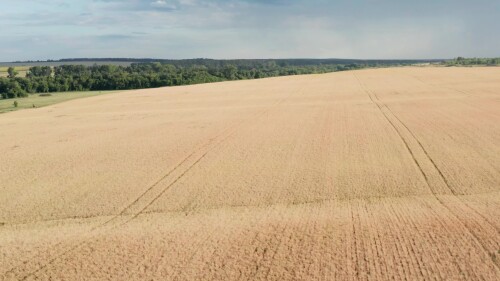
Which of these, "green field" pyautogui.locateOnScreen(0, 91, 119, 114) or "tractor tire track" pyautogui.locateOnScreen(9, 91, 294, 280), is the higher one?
"tractor tire track" pyautogui.locateOnScreen(9, 91, 294, 280)

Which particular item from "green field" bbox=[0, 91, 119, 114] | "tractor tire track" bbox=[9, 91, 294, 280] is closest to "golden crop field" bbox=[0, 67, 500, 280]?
"tractor tire track" bbox=[9, 91, 294, 280]

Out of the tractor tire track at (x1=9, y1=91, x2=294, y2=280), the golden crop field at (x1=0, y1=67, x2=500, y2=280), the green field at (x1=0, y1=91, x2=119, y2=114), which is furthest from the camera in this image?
the green field at (x1=0, y1=91, x2=119, y2=114)

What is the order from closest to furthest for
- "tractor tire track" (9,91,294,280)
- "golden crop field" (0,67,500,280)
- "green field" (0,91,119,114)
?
"golden crop field" (0,67,500,280) → "tractor tire track" (9,91,294,280) → "green field" (0,91,119,114)

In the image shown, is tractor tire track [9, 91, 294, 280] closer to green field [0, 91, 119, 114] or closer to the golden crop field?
the golden crop field

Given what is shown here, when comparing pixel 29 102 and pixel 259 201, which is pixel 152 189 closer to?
pixel 259 201

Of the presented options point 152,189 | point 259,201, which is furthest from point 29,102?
point 259,201

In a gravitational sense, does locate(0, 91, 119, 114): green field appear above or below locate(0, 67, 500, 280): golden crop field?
below

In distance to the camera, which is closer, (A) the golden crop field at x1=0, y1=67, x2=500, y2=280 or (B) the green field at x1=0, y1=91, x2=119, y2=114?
(A) the golden crop field at x1=0, y1=67, x2=500, y2=280

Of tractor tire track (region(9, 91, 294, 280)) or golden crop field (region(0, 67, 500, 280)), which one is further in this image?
tractor tire track (region(9, 91, 294, 280))

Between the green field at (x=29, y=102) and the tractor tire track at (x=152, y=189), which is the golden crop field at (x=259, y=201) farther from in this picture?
the green field at (x=29, y=102)

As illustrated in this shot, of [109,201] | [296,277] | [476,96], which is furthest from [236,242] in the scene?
[476,96]

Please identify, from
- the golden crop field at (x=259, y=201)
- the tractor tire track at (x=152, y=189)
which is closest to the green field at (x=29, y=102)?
the golden crop field at (x=259, y=201)
